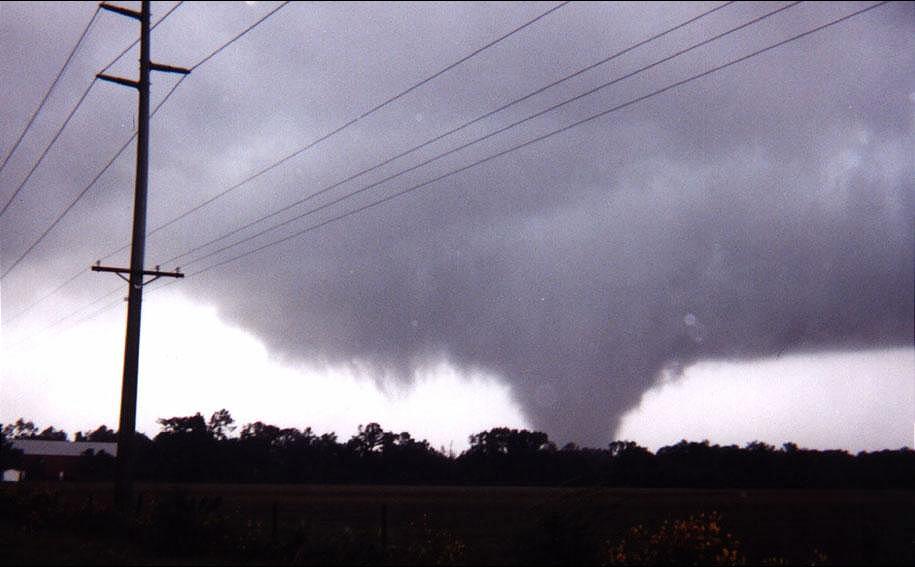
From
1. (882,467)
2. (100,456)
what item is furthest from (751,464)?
(100,456)

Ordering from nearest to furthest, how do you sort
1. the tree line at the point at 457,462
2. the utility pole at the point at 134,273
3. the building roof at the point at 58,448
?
the utility pole at the point at 134,273 < the tree line at the point at 457,462 < the building roof at the point at 58,448

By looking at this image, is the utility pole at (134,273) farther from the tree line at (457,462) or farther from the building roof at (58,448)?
the building roof at (58,448)

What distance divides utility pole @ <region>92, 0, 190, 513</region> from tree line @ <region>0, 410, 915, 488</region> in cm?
7699

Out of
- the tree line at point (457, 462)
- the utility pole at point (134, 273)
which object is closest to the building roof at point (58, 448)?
the tree line at point (457, 462)

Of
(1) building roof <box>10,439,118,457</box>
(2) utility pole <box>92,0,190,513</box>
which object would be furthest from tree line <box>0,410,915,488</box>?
(2) utility pole <box>92,0,190,513</box>

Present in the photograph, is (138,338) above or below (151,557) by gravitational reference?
above

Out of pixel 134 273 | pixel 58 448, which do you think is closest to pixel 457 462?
pixel 58 448

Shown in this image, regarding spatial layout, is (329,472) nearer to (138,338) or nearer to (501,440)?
(501,440)

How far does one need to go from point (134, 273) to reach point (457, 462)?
130066mm

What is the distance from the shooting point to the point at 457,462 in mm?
149500

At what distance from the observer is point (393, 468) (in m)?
148

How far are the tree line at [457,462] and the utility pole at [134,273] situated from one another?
253ft

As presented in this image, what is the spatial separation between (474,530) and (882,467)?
5944 centimetres

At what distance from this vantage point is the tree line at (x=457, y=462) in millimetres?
106938
